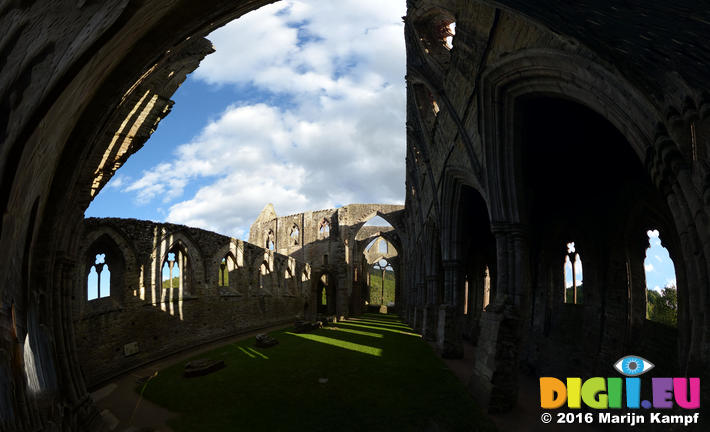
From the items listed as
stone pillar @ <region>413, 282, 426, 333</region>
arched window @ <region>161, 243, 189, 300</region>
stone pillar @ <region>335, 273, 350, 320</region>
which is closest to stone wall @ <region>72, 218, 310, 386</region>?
arched window @ <region>161, 243, 189, 300</region>

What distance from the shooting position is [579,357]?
8.40m

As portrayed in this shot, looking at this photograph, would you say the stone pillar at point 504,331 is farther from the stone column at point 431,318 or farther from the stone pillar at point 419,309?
the stone pillar at point 419,309

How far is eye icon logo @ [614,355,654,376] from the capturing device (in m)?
6.45

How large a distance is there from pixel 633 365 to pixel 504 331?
240 centimetres

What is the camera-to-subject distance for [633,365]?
6.62 metres

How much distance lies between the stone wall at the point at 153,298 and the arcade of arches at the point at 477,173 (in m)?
0.08

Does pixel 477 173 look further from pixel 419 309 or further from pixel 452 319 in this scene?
pixel 419 309

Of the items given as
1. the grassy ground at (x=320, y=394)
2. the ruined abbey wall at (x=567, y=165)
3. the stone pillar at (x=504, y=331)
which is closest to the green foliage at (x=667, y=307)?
the ruined abbey wall at (x=567, y=165)

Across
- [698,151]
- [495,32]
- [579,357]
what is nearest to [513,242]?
[579,357]

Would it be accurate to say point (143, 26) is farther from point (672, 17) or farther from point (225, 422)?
point (225, 422)

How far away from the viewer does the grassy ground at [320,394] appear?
19.5 feet

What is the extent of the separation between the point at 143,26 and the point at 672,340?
8.91m

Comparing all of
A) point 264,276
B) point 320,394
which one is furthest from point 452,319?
point 264,276

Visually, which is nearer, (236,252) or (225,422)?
(225,422)
